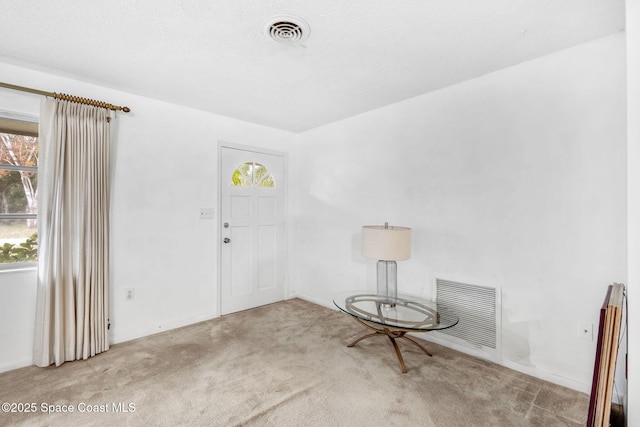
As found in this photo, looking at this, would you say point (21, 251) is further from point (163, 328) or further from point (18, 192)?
point (163, 328)

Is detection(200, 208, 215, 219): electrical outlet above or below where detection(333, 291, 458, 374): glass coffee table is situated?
above

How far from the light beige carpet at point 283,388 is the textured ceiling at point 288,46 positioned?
227 cm

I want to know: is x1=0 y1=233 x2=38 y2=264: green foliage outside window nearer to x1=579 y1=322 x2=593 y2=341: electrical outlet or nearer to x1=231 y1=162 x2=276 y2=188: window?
x1=231 y1=162 x2=276 y2=188: window

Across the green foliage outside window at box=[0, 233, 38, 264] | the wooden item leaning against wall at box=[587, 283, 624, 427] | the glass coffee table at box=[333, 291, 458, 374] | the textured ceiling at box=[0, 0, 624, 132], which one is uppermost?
the textured ceiling at box=[0, 0, 624, 132]

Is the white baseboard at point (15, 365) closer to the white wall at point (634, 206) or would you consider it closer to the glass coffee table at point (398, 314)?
the glass coffee table at point (398, 314)

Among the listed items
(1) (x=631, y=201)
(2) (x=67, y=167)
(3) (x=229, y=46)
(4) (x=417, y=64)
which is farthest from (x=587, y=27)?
(2) (x=67, y=167)

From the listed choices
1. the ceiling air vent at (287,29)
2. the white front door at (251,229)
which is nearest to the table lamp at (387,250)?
the ceiling air vent at (287,29)

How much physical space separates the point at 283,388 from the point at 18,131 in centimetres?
280

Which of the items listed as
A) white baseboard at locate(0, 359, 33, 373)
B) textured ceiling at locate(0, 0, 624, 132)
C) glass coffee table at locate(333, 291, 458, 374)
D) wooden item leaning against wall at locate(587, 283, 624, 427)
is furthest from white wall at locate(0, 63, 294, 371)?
wooden item leaning against wall at locate(587, 283, 624, 427)

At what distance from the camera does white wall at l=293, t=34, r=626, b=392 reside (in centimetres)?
195

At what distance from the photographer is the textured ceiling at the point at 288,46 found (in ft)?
5.42

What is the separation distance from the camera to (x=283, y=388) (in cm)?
205

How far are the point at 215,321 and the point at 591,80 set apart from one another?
12.3 feet

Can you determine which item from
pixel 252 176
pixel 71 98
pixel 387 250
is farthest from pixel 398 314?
pixel 71 98
